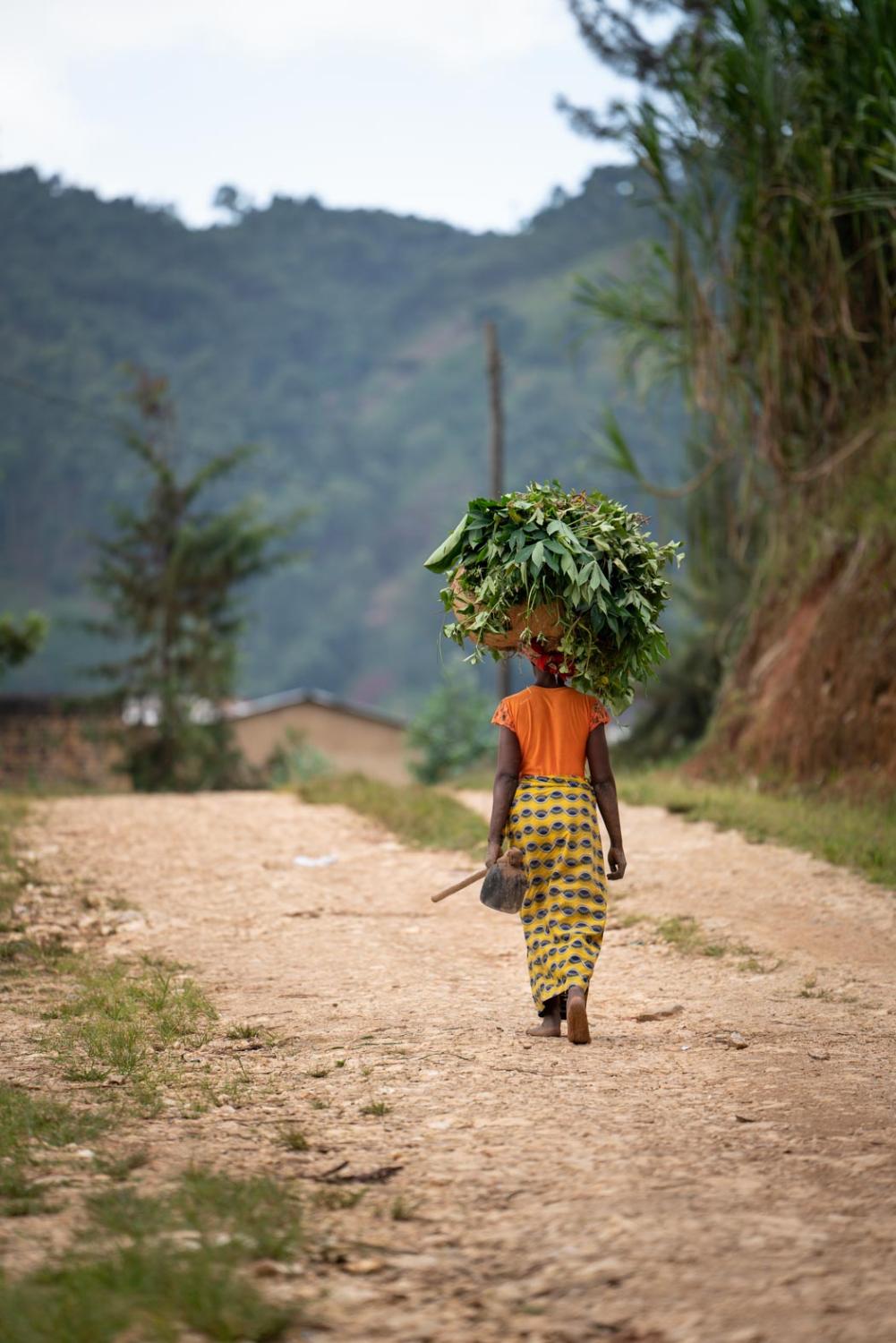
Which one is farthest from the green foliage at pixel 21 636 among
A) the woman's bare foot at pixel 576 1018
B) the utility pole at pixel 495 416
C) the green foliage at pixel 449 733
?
the woman's bare foot at pixel 576 1018

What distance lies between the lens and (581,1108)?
4047mm

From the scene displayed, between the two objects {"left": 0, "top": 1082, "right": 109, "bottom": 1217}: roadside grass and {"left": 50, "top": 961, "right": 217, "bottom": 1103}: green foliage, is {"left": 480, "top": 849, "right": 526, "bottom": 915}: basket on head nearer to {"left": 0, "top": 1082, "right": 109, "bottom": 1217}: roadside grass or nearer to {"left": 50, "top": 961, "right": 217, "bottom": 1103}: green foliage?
{"left": 50, "top": 961, "right": 217, "bottom": 1103}: green foliage

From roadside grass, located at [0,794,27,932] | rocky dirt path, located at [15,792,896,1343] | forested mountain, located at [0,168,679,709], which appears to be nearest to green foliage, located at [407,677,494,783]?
roadside grass, located at [0,794,27,932]

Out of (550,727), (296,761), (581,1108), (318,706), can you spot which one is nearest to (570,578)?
(550,727)

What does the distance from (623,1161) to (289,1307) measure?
1142 mm

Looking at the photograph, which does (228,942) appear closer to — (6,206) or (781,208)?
(781,208)

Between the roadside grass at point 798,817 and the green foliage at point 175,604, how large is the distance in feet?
50.5

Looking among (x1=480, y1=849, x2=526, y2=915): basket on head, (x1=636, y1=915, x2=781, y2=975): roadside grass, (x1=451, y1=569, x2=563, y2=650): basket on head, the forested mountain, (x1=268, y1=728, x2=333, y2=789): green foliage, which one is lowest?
(x1=268, y1=728, x2=333, y2=789): green foliage

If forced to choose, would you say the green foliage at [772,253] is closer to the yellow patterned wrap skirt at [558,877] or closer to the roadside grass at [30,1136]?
the yellow patterned wrap skirt at [558,877]

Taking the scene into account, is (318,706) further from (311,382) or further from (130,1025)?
(311,382)

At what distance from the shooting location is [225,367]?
6788cm

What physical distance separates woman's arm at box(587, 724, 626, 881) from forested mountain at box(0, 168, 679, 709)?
4286cm

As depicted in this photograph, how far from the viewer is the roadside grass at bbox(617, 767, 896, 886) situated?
858 centimetres

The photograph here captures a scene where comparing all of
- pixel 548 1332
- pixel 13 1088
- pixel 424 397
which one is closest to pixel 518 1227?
pixel 548 1332
